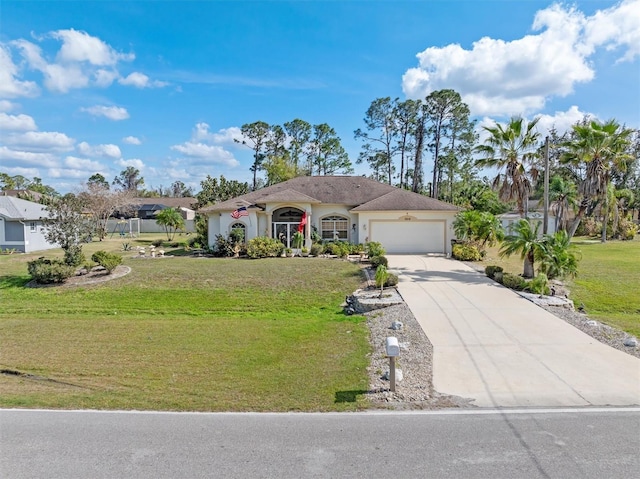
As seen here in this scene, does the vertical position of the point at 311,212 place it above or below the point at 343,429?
above

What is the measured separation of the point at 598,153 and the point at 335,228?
15018 mm

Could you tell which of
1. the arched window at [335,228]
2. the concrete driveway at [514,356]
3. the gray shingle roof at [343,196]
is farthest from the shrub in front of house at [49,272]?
the arched window at [335,228]

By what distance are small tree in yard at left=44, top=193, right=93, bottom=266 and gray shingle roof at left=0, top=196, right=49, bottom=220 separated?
36.6 ft

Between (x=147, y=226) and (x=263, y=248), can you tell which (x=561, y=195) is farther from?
(x=147, y=226)

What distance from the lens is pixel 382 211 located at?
992 inches

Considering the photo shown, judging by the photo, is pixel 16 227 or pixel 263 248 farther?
pixel 16 227

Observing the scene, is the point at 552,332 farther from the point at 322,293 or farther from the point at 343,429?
the point at 322,293

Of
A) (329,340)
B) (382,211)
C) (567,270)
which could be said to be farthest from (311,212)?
(329,340)

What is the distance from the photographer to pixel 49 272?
1666 cm

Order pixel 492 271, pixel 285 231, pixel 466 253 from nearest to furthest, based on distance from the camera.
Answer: pixel 492 271
pixel 466 253
pixel 285 231

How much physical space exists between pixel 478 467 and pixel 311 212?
22.5m

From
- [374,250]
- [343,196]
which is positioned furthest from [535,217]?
[374,250]

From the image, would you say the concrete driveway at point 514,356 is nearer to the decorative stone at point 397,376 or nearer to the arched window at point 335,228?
the decorative stone at point 397,376

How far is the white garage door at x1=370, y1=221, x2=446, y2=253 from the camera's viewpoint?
25.5 metres
